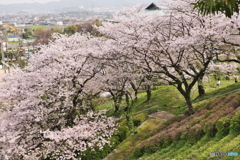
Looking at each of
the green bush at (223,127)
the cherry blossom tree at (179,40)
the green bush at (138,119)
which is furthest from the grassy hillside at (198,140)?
the cherry blossom tree at (179,40)

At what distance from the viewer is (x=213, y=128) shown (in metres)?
9.52

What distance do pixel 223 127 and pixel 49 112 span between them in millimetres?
10286

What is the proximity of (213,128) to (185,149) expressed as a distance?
1503 millimetres

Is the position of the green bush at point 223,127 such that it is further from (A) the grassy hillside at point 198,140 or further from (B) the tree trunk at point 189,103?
(B) the tree trunk at point 189,103

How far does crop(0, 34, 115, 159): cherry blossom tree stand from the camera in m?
13.3

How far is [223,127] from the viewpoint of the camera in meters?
9.15

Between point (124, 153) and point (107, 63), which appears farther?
point (107, 63)

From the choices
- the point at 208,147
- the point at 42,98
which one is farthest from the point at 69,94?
the point at 208,147

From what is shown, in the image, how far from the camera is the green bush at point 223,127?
904cm

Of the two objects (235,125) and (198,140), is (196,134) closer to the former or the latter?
(198,140)

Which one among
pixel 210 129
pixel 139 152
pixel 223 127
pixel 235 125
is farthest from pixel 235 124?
pixel 139 152

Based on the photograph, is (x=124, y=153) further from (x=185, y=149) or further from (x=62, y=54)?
(x=62, y=54)

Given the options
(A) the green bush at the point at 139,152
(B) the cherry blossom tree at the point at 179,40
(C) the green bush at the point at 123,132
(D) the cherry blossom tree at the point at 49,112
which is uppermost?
(B) the cherry blossom tree at the point at 179,40

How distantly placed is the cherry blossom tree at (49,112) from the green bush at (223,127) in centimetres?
670
